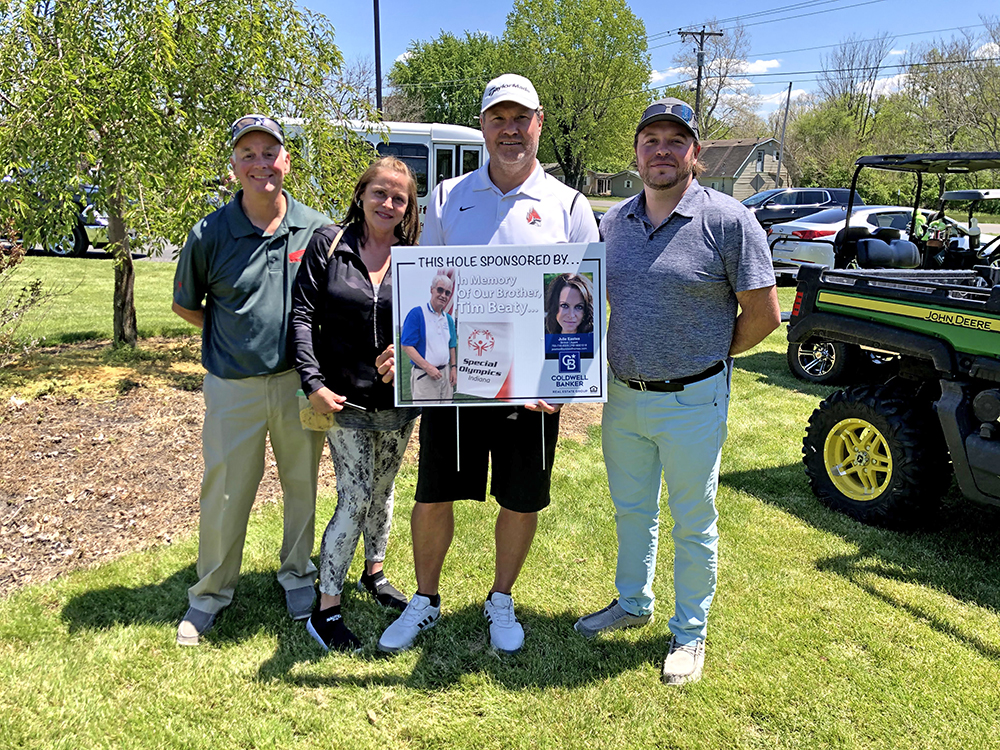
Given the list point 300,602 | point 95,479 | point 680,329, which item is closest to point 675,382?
point 680,329

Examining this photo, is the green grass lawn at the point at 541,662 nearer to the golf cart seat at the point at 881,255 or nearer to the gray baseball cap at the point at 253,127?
the gray baseball cap at the point at 253,127

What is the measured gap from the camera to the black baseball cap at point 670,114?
2.65 m

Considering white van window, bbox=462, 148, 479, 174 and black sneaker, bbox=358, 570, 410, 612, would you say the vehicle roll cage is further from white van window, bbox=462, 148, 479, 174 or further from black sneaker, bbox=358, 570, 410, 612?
white van window, bbox=462, 148, 479, 174

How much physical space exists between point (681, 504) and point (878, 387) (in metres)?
2.14

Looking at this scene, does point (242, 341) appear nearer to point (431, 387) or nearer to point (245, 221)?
point (245, 221)

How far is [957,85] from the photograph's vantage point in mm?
39375

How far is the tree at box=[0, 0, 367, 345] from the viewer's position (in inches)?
212

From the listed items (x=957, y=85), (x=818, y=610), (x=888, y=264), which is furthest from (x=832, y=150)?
(x=818, y=610)

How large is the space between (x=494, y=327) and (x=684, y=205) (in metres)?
0.81

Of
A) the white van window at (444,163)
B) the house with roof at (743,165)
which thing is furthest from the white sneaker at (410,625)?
the house with roof at (743,165)

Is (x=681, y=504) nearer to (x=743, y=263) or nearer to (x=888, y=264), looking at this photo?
(x=743, y=263)

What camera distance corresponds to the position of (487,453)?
302 cm

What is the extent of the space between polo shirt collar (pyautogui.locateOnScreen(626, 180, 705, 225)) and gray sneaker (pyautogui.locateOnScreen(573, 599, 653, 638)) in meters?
1.70

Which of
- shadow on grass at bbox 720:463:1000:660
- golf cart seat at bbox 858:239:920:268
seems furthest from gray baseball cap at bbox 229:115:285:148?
golf cart seat at bbox 858:239:920:268
